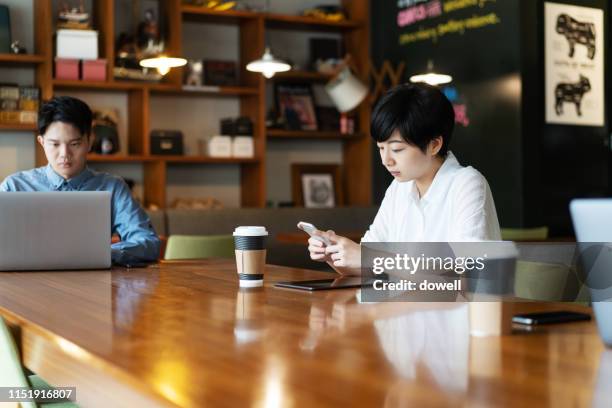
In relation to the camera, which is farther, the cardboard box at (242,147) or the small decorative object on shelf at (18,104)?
the cardboard box at (242,147)

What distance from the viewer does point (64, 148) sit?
10.6 feet

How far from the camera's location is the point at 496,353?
115 centimetres

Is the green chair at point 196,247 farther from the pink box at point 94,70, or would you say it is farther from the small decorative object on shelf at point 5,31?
the small decorative object on shelf at point 5,31

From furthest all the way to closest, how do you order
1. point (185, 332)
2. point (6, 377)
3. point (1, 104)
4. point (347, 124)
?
point (347, 124) < point (1, 104) < point (6, 377) < point (185, 332)

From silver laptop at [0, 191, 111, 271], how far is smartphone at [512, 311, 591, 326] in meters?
1.58

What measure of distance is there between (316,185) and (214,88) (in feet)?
4.09

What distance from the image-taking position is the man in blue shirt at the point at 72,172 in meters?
3.22

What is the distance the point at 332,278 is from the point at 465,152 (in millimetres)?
4119

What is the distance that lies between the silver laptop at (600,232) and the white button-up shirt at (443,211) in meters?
0.95

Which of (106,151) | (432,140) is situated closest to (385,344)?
(432,140)

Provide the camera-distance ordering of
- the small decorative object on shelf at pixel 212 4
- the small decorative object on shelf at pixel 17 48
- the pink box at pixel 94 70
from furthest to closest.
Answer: the small decorative object on shelf at pixel 212 4 < the pink box at pixel 94 70 < the small decorative object on shelf at pixel 17 48

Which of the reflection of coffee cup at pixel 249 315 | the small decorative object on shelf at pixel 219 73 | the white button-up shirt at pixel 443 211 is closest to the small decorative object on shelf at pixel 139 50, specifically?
the small decorative object on shelf at pixel 219 73

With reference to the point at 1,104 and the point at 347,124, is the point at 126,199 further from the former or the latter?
the point at 347,124

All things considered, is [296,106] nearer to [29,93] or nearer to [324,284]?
[29,93]
